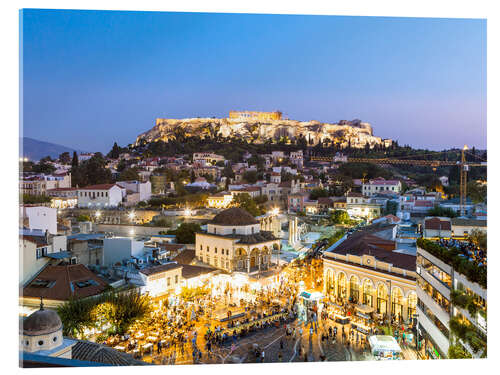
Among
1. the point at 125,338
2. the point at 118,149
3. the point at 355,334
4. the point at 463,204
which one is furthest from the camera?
the point at 118,149

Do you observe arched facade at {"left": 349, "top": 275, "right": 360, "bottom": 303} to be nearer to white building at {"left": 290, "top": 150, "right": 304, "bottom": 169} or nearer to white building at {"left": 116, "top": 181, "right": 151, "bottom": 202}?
white building at {"left": 116, "top": 181, "right": 151, "bottom": 202}

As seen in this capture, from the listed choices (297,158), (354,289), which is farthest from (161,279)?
(297,158)

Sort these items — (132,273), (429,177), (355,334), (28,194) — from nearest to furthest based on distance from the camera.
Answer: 1. (355,334)
2. (132,273)
3. (28,194)
4. (429,177)

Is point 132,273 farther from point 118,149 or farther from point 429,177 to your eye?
point 118,149

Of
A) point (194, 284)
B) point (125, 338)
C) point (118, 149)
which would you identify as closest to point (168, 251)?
point (194, 284)

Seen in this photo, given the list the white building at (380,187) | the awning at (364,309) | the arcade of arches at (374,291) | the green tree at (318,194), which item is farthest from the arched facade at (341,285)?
the green tree at (318,194)

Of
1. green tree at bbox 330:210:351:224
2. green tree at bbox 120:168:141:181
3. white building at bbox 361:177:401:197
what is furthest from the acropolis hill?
green tree at bbox 330:210:351:224

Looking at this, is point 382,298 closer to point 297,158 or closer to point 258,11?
point 258,11
